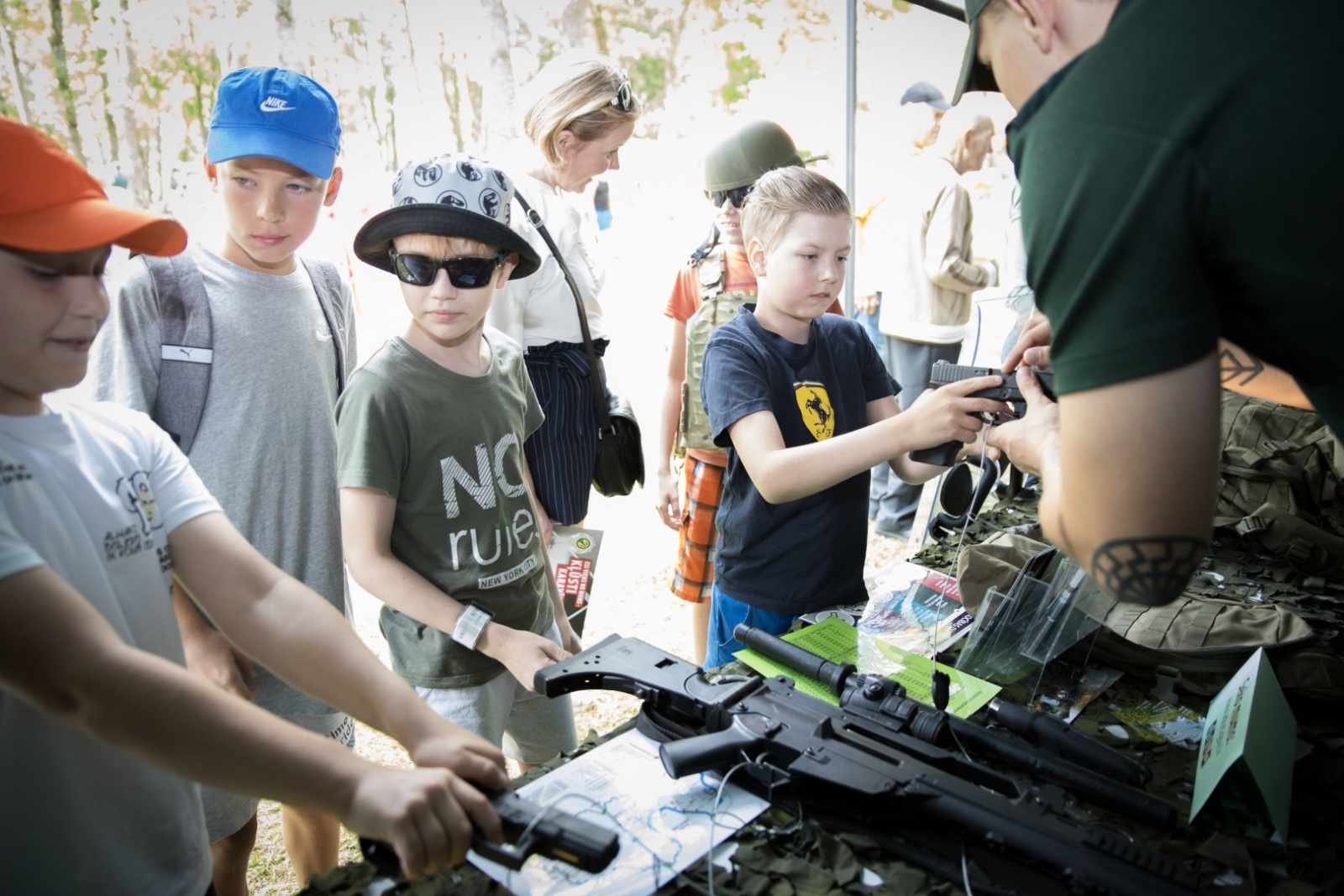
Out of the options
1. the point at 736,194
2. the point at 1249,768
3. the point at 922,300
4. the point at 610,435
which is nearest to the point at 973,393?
the point at 1249,768

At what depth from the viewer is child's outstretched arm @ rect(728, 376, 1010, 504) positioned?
1551mm

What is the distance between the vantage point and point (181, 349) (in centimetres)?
173

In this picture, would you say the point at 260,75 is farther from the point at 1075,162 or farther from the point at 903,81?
the point at 903,81

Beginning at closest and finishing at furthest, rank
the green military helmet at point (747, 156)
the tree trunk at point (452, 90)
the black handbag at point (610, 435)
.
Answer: the black handbag at point (610, 435)
the green military helmet at point (747, 156)
the tree trunk at point (452, 90)

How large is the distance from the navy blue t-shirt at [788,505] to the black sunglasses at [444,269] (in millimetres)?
585

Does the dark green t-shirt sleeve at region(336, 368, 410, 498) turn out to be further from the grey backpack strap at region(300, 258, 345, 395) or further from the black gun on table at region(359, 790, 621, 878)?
the black gun on table at region(359, 790, 621, 878)

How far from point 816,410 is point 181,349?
1.47 meters

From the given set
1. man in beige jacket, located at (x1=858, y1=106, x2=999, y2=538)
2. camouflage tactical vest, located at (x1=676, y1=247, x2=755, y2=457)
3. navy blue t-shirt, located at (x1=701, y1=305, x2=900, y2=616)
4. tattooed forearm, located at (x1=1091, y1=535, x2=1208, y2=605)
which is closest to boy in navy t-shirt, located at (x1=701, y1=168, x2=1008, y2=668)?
navy blue t-shirt, located at (x1=701, y1=305, x2=900, y2=616)

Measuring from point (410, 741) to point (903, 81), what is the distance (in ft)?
19.4

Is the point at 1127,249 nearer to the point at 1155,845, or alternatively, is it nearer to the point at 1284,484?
the point at 1155,845

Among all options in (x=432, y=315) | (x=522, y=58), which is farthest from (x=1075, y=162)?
(x=522, y=58)

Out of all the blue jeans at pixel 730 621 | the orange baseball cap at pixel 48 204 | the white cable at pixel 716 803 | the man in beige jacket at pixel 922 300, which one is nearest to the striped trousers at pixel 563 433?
the blue jeans at pixel 730 621

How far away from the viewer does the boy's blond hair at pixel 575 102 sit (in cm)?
260

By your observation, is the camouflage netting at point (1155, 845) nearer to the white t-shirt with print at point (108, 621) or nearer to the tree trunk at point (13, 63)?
the white t-shirt with print at point (108, 621)
